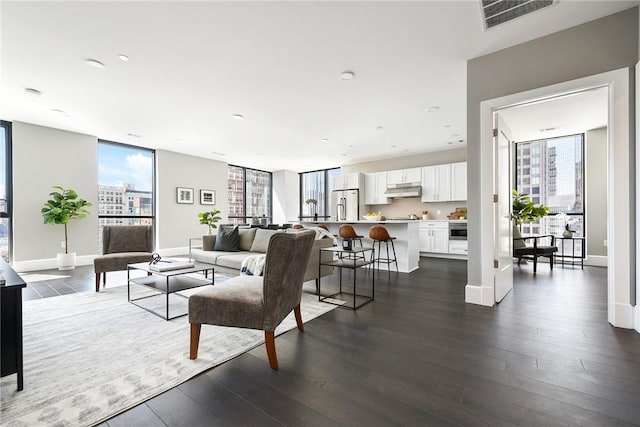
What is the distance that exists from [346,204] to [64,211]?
21.0 ft

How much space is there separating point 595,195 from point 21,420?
808 cm

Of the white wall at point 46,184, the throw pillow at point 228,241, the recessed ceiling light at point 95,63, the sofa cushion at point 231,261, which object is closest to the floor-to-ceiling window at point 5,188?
the white wall at point 46,184

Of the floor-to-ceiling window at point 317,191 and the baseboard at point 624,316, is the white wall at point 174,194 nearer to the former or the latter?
the floor-to-ceiling window at point 317,191

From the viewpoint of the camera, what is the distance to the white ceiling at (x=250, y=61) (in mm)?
2375

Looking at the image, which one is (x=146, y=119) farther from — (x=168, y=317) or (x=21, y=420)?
(x=21, y=420)

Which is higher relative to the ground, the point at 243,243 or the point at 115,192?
the point at 115,192

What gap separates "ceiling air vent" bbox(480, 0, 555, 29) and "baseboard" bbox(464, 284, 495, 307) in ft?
8.52

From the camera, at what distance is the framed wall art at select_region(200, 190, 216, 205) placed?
26.1 feet

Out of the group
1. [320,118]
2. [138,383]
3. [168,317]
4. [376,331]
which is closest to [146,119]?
[320,118]

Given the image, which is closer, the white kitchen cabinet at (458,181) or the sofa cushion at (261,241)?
the sofa cushion at (261,241)

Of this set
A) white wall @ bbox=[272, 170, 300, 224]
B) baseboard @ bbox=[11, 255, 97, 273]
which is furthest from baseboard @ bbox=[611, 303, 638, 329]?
white wall @ bbox=[272, 170, 300, 224]

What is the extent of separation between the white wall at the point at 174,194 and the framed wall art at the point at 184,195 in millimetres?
84

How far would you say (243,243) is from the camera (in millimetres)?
4887

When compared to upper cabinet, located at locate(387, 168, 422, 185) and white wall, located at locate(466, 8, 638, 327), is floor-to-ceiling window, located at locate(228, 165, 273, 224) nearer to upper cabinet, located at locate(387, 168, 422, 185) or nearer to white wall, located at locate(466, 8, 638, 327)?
upper cabinet, located at locate(387, 168, 422, 185)
